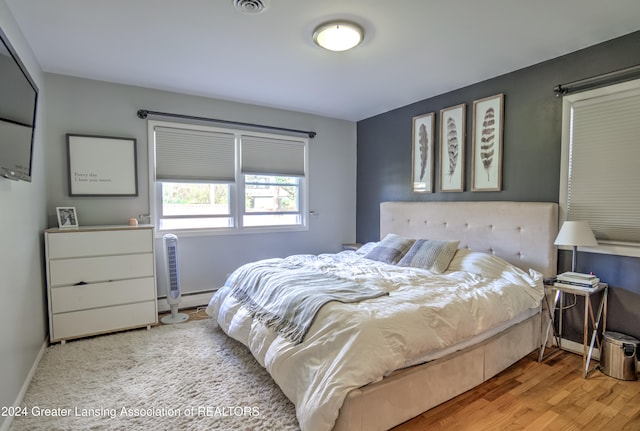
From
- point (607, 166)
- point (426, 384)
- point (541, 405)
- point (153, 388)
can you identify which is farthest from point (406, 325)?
point (607, 166)

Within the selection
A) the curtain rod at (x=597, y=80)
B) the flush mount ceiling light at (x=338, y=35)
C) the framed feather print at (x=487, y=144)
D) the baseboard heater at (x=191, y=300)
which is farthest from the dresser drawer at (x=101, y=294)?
the curtain rod at (x=597, y=80)

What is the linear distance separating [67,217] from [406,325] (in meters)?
3.23

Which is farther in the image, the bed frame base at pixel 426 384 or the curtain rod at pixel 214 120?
the curtain rod at pixel 214 120

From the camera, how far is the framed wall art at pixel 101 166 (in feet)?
10.4

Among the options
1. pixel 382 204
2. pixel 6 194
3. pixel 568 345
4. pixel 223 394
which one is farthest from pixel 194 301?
pixel 568 345

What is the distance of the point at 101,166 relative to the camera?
329 centimetres

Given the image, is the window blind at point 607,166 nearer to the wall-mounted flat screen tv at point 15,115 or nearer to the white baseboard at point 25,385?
the wall-mounted flat screen tv at point 15,115

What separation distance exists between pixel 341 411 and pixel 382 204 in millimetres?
3111

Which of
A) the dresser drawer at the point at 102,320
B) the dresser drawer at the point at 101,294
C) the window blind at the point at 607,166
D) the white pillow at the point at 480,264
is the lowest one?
the dresser drawer at the point at 102,320

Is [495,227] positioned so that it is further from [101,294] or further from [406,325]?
[101,294]

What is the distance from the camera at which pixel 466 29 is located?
230 cm

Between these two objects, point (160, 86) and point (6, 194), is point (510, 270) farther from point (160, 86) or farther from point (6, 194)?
point (160, 86)

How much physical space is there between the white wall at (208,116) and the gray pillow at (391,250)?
1.38m

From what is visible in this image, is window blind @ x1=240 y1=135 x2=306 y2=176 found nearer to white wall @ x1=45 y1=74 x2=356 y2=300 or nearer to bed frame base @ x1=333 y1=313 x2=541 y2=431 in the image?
white wall @ x1=45 y1=74 x2=356 y2=300
